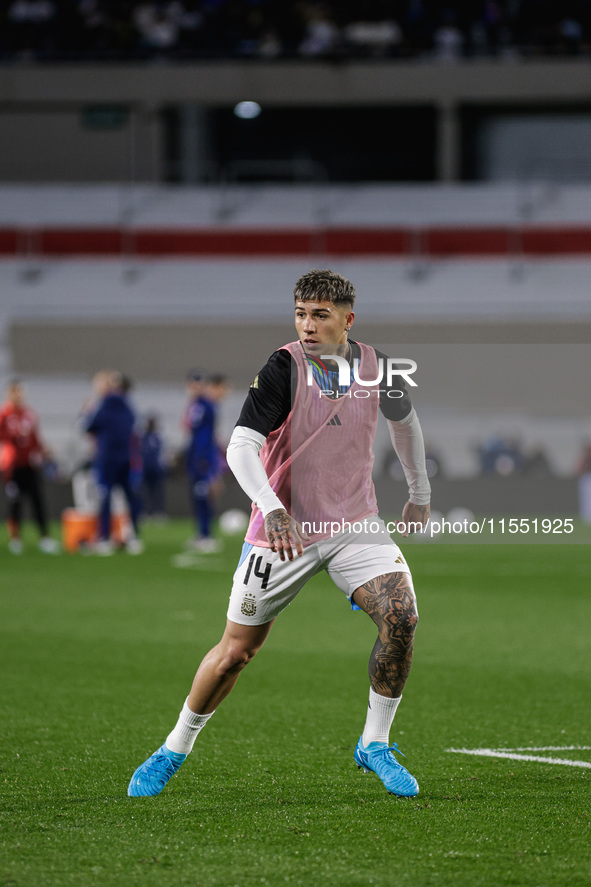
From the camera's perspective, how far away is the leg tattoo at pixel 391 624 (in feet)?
14.1

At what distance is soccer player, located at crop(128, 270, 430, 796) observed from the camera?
168 inches

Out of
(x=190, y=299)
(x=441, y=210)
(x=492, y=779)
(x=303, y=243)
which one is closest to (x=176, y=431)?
(x=190, y=299)

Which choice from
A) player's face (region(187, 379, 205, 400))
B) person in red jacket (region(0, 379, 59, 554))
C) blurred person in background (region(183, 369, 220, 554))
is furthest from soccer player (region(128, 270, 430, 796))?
person in red jacket (region(0, 379, 59, 554))

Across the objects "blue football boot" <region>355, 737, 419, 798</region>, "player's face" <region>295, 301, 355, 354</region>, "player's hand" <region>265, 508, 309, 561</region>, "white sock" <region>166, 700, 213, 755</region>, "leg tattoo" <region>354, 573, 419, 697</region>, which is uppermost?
"player's face" <region>295, 301, 355, 354</region>

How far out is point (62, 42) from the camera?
1136 inches

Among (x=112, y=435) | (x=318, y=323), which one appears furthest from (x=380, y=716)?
(x=112, y=435)

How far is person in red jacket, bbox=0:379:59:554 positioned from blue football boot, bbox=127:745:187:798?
36.2ft

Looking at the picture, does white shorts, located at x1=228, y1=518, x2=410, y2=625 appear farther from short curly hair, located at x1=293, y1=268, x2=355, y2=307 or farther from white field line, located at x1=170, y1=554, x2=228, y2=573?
white field line, located at x1=170, y1=554, x2=228, y2=573

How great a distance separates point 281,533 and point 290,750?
1627mm

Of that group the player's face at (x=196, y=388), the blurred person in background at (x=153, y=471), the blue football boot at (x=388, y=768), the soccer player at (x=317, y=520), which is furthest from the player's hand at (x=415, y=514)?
the blurred person in background at (x=153, y=471)

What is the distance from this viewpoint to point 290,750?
5203 mm

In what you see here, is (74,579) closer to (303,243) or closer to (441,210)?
(303,243)

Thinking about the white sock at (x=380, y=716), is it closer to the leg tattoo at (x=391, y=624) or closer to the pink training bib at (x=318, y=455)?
the leg tattoo at (x=391, y=624)

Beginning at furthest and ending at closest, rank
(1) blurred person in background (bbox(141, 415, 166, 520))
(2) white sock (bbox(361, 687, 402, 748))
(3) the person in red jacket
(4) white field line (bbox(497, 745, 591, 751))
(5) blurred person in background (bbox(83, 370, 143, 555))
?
(1) blurred person in background (bbox(141, 415, 166, 520)) < (3) the person in red jacket < (5) blurred person in background (bbox(83, 370, 143, 555)) < (4) white field line (bbox(497, 745, 591, 751)) < (2) white sock (bbox(361, 687, 402, 748))
